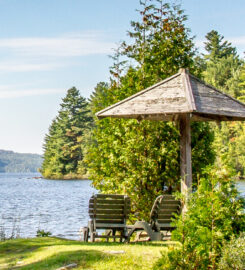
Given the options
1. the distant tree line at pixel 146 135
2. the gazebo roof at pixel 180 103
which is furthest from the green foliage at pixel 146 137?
the gazebo roof at pixel 180 103

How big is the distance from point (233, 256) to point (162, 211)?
3288mm

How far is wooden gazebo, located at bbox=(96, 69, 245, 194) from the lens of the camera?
7551 mm

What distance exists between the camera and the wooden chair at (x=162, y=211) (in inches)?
324

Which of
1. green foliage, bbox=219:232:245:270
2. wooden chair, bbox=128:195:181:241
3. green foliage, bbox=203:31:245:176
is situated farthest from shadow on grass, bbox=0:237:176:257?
green foliage, bbox=203:31:245:176

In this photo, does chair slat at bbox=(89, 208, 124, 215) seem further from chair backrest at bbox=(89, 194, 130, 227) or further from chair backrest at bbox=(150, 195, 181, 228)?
chair backrest at bbox=(150, 195, 181, 228)

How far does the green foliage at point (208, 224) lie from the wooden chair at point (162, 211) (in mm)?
2616

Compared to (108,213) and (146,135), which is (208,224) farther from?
(146,135)

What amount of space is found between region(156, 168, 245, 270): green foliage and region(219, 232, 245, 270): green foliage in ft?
0.36

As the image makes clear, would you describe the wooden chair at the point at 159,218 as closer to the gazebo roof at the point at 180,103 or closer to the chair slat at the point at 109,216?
the chair slat at the point at 109,216

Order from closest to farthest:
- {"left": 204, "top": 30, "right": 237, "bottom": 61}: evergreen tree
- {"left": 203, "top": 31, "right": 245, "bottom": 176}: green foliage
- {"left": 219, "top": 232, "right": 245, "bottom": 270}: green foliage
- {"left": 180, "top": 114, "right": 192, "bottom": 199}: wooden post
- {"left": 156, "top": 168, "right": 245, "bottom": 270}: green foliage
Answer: {"left": 219, "top": 232, "right": 245, "bottom": 270}: green foliage
{"left": 156, "top": 168, "right": 245, "bottom": 270}: green foliage
{"left": 180, "top": 114, "right": 192, "bottom": 199}: wooden post
{"left": 203, "top": 31, "right": 245, "bottom": 176}: green foliage
{"left": 204, "top": 30, "right": 237, "bottom": 61}: evergreen tree

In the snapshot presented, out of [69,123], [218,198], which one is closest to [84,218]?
[218,198]

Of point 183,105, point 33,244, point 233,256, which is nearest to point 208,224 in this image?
point 233,256

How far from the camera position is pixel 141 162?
32.8ft

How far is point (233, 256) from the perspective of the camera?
5016mm
